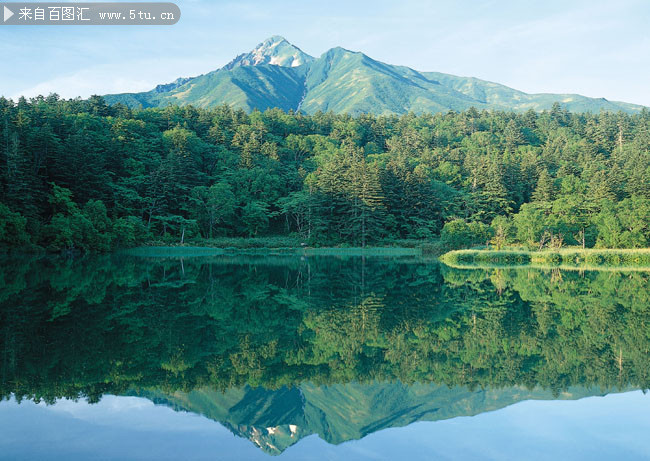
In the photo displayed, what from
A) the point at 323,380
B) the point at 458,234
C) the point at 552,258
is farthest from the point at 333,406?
the point at 458,234

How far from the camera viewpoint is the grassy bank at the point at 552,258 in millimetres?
37312

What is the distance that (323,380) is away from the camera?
8.57 m

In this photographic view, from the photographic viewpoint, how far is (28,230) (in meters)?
40.0

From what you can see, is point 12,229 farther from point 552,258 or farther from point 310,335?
point 552,258

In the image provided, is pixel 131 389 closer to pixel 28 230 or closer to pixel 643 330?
pixel 643 330

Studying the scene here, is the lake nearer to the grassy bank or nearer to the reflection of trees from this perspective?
the reflection of trees

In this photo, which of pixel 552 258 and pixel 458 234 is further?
pixel 458 234

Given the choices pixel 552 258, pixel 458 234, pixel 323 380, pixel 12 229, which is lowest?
pixel 552 258

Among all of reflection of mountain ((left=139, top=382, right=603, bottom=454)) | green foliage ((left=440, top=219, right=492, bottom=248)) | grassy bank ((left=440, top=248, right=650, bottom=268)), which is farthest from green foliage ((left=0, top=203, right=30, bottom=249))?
green foliage ((left=440, top=219, right=492, bottom=248))

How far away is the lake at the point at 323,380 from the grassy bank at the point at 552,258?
21.9 m

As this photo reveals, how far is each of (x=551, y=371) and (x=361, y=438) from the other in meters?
4.41

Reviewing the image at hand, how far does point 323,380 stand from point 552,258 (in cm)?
3535

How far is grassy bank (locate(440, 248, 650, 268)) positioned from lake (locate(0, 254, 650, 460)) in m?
21.9

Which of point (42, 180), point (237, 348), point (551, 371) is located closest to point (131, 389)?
point (237, 348)
